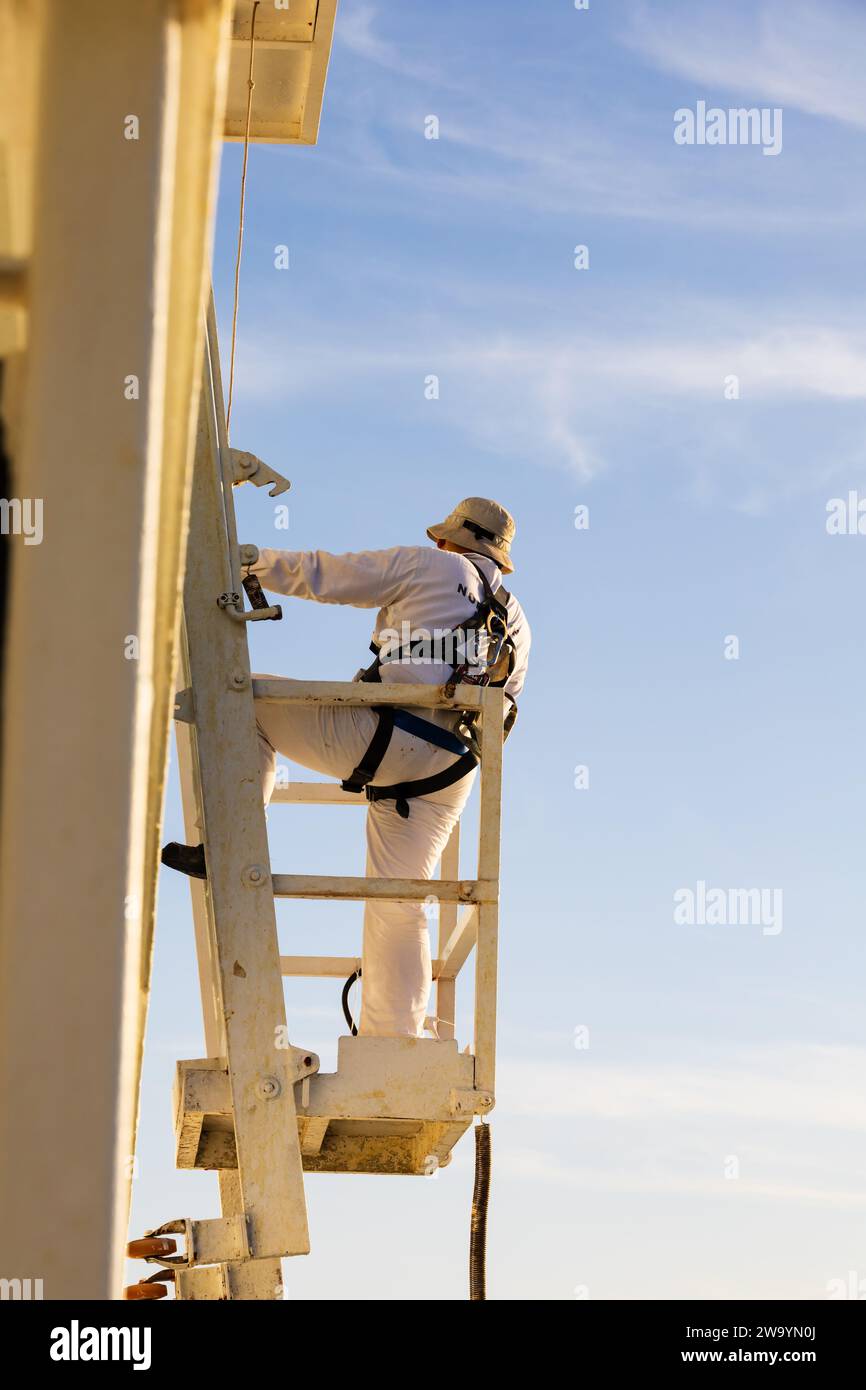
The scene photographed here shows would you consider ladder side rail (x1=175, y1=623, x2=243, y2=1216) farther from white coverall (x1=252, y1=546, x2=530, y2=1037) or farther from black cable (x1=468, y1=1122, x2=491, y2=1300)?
black cable (x1=468, y1=1122, x2=491, y2=1300)

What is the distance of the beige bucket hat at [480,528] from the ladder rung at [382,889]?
1732 millimetres

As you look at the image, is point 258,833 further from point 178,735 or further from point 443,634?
point 443,634

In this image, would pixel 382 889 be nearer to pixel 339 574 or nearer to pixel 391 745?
pixel 391 745

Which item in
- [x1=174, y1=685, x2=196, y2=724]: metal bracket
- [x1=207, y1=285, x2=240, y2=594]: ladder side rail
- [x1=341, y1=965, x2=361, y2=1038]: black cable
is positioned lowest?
[x1=341, y1=965, x2=361, y2=1038]: black cable

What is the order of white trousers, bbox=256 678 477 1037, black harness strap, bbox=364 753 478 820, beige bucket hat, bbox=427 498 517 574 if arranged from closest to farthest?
white trousers, bbox=256 678 477 1037
black harness strap, bbox=364 753 478 820
beige bucket hat, bbox=427 498 517 574

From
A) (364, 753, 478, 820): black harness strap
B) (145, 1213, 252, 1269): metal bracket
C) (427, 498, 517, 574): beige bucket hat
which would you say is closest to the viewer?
(145, 1213, 252, 1269): metal bracket

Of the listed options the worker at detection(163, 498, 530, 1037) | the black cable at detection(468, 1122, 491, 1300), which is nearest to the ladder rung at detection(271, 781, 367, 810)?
the worker at detection(163, 498, 530, 1037)

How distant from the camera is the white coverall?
277 inches

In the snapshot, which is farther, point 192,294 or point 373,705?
point 373,705
